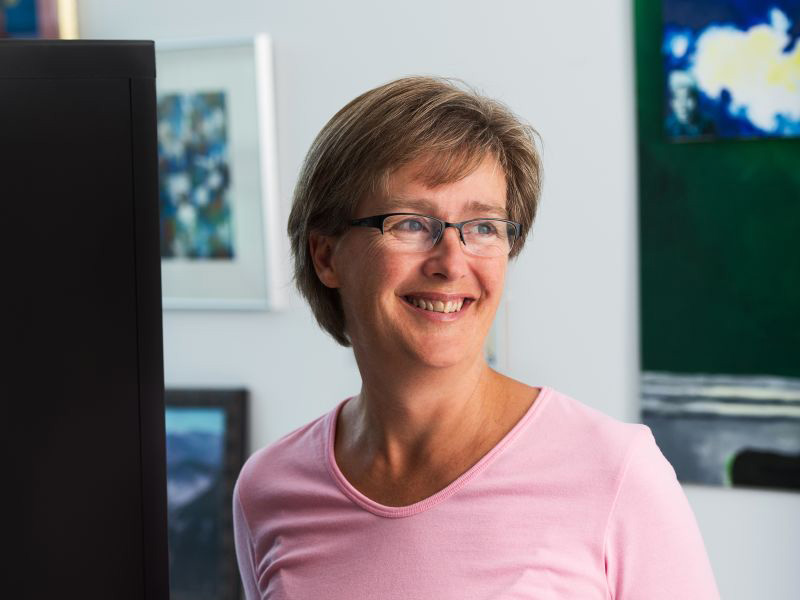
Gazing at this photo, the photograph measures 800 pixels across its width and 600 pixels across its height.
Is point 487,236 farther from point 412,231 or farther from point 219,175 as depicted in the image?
point 219,175

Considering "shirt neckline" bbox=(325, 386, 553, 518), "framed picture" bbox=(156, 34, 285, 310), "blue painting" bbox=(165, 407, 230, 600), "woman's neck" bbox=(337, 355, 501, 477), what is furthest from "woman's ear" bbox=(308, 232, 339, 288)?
"blue painting" bbox=(165, 407, 230, 600)

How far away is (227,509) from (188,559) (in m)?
0.17

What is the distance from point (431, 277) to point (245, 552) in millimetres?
474

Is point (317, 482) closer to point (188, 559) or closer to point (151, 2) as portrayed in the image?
point (188, 559)

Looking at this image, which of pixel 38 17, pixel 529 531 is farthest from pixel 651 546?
pixel 38 17

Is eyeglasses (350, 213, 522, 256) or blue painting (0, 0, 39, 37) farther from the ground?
blue painting (0, 0, 39, 37)

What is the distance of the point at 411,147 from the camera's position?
1.00 m

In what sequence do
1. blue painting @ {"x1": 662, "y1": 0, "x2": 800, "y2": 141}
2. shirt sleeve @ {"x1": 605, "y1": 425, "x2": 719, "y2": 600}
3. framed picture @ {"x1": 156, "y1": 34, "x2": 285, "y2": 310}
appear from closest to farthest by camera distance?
1. shirt sleeve @ {"x1": 605, "y1": 425, "x2": 719, "y2": 600}
2. blue painting @ {"x1": 662, "y1": 0, "x2": 800, "y2": 141}
3. framed picture @ {"x1": 156, "y1": 34, "x2": 285, "y2": 310}

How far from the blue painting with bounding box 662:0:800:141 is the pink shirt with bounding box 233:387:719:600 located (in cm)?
104

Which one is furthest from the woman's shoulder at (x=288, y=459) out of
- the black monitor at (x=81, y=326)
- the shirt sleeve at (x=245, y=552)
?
the black monitor at (x=81, y=326)

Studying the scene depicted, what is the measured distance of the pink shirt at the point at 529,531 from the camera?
0.95m

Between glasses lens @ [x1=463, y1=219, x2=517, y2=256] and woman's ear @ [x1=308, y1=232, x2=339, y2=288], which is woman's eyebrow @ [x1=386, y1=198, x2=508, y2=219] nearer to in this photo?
glasses lens @ [x1=463, y1=219, x2=517, y2=256]

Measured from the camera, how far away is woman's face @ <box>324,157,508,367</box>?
99cm

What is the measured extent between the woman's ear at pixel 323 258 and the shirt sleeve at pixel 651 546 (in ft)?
1.39
